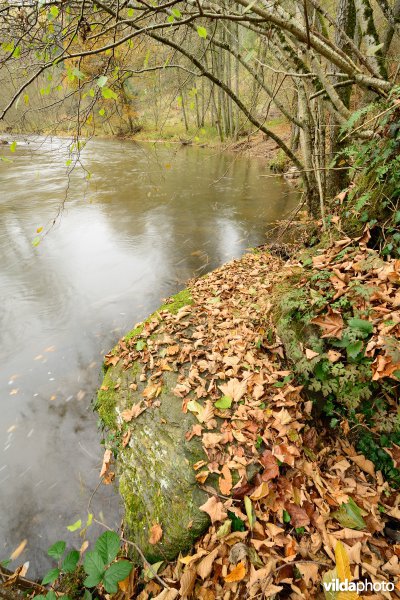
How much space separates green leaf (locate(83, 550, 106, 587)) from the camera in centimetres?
183

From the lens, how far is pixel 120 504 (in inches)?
117

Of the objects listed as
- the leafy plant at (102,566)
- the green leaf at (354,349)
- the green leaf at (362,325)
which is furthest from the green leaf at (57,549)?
the green leaf at (362,325)

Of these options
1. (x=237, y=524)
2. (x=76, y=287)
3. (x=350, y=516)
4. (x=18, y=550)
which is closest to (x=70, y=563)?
(x=237, y=524)

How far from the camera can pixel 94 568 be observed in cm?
186

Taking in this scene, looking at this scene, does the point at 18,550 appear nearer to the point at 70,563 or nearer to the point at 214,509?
the point at 70,563

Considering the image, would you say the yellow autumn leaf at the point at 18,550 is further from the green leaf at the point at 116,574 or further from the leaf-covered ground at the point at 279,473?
the green leaf at the point at 116,574

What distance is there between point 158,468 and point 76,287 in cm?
489

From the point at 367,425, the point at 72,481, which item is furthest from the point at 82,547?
the point at 367,425

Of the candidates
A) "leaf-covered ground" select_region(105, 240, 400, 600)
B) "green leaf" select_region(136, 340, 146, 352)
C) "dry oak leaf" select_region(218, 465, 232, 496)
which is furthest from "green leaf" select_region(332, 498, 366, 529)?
"green leaf" select_region(136, 340, 146, 352)

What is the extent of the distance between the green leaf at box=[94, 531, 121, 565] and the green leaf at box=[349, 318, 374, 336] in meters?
2.25

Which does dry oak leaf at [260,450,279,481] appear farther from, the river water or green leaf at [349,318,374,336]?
the river water

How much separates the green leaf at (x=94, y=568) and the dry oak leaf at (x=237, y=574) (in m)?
0.81

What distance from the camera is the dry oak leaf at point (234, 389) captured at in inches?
115

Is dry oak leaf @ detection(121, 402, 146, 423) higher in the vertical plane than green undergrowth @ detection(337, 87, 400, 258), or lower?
lower
